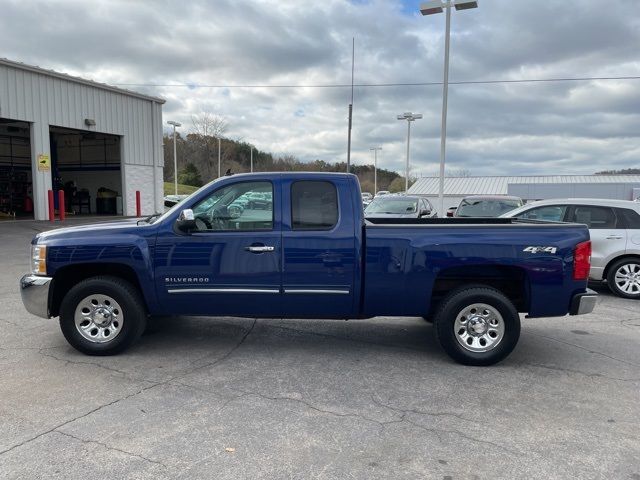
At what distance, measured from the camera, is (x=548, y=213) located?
8.98 metres

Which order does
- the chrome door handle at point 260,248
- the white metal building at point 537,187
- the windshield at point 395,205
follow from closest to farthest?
the chrome door handle at point 260,248 → the windshield at point 395,205 → the white metal building at point 537,187

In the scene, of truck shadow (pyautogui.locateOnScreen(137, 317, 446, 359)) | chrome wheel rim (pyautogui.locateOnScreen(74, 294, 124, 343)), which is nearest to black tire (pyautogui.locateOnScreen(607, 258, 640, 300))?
truck shadow (pyautogui.locateOnScreen(137, 317, 446, 359))

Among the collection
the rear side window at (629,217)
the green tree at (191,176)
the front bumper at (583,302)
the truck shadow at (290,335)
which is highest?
the green tree at (191,176)

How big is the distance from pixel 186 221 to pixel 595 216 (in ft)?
23.5

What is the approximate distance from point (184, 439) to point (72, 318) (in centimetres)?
234

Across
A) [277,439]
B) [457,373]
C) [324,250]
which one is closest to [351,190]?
[324,250]

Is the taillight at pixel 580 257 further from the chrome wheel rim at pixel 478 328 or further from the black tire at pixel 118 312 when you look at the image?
the black tire at pixel 118 312

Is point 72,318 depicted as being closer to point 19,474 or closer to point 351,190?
point 19,474

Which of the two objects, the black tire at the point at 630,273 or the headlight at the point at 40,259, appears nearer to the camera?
the headlight at the point at 40,259

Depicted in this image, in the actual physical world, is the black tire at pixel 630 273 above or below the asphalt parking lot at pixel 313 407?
above

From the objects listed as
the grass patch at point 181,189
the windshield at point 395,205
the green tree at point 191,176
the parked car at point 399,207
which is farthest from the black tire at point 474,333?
the green tree at point 191,176

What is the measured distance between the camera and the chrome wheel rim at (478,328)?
192 inches

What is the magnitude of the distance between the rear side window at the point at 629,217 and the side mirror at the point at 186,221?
730 cm

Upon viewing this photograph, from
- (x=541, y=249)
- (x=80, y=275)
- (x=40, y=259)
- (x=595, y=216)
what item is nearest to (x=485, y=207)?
(x=595, y=216)
